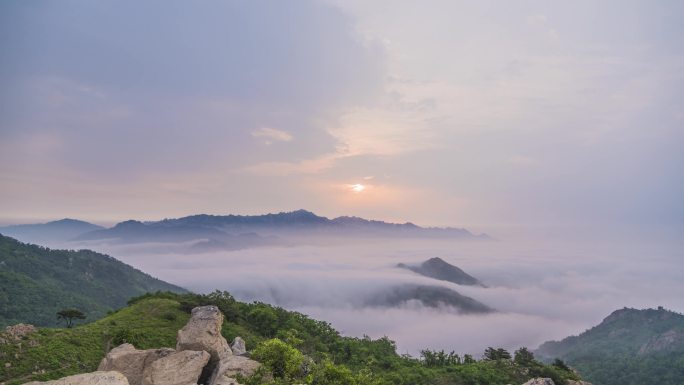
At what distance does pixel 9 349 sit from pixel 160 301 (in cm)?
2545

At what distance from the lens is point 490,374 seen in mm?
57344

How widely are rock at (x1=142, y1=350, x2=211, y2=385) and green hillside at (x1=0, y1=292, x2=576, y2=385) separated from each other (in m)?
4.79

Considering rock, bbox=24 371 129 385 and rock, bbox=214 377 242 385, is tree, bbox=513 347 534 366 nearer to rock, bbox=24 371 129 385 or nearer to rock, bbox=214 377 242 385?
rock, bbox=214 377 242 385

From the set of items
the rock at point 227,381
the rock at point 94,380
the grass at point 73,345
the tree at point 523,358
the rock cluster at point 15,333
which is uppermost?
the rock at point 94,380

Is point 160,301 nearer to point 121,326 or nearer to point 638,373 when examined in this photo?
point 121,326

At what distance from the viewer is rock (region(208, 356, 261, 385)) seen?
2597 centimetres

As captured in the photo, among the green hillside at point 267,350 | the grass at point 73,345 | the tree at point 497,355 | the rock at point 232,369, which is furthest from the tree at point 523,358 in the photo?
the rock at point 232,369

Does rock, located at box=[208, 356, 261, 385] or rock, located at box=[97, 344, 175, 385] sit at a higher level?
rock, located at box=[208, 356, 261, 385]

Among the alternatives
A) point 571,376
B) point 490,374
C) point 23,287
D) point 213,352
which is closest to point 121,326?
point 213,352

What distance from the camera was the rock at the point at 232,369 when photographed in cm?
2597

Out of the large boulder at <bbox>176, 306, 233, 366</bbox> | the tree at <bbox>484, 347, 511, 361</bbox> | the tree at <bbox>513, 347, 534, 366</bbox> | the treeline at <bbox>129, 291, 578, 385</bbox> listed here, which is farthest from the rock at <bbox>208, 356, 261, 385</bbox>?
the tree at <bbox>484, 347, 511, 361</bbox>

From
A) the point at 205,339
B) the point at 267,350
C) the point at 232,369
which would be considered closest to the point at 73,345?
the point at 205,339

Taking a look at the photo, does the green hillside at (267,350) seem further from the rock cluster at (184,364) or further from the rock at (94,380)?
the rock at (94,380)

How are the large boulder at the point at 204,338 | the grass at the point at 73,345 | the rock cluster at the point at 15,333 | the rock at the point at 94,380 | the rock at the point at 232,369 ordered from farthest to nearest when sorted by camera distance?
the rock cluster at the point at 15,333 → the grass at the point at 73,345 → the large boulder at the point at 204,338 → the rock at the point at 232,369 → the rock at the point at 94,380
